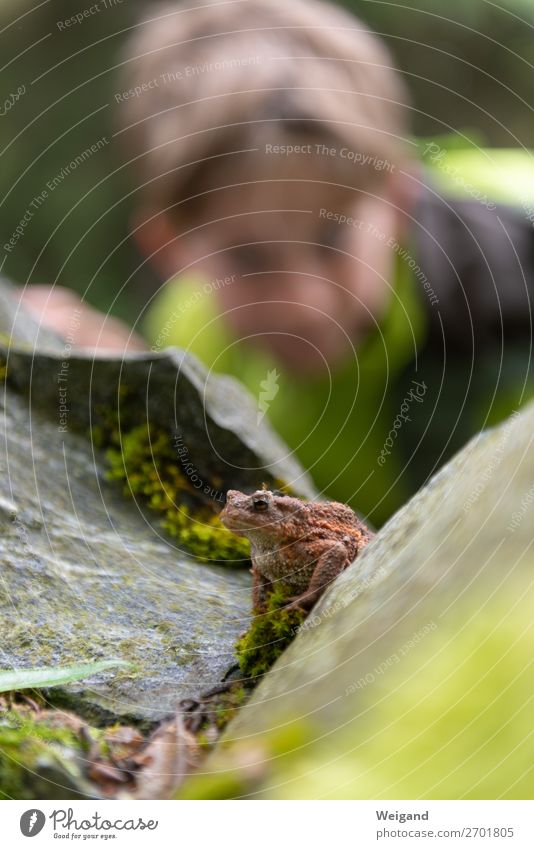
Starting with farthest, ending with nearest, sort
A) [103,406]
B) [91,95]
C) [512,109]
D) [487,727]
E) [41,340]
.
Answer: [512,109] → [91,95] → [41,340] → [103,406] → [487,727]

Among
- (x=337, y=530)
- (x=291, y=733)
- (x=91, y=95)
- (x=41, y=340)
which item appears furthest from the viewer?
(x=91, y=95)

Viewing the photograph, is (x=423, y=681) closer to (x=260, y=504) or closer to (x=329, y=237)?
(x=260, y=504)

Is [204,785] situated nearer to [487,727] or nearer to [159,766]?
[159,766]

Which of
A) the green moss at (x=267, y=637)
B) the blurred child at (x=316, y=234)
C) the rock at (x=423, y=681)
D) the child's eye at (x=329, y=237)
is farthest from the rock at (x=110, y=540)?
the child's eye at (x=329, y=237)

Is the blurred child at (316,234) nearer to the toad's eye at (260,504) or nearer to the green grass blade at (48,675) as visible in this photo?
the toad's eye at (260,504)

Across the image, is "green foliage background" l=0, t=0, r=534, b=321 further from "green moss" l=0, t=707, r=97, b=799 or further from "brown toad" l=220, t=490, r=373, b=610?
"green moss" l=0, t=707, r=97, b=799

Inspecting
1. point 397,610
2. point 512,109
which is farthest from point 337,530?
point 512,109
